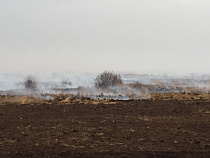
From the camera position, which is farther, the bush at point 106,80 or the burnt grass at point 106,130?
the bush at point 106,80

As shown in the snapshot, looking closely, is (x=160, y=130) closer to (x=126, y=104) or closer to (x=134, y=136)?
(x=134, y=136)

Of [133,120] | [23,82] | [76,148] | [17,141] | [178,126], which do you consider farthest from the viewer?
[23,82]

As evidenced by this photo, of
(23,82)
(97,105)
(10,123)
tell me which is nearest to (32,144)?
(10,123)

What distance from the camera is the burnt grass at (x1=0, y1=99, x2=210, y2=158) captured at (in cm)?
1005

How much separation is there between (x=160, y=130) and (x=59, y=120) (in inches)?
136

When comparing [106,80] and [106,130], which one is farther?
[106,80]

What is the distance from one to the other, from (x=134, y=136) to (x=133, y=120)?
2580 millimetres

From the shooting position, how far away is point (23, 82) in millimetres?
30297

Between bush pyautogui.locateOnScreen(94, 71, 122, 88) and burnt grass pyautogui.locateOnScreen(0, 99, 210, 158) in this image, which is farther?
bush pyautogui.locateOnScreen(94, 71, 122, 88)

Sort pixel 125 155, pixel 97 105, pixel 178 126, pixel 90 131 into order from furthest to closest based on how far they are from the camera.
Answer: pixel 97 105, pixel 178 126, pixel 90 131, pixel 125 155

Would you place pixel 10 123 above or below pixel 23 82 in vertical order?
below

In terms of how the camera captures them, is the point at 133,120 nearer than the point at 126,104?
Yes

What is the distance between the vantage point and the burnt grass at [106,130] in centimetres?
1005

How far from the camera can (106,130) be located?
1245cm
